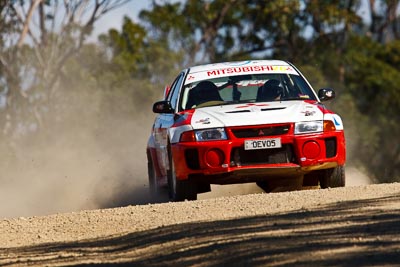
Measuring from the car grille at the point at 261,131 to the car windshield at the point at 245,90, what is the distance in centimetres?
91

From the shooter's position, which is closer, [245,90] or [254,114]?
[254,114]

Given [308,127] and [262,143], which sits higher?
[308,127]

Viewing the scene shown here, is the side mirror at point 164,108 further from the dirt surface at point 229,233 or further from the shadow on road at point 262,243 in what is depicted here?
the shadow on road at point 262,243

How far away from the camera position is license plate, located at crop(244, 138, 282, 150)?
1255 centimetres

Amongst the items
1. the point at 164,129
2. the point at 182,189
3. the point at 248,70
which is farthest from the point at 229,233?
the point at 248,70

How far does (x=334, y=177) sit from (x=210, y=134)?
141cm

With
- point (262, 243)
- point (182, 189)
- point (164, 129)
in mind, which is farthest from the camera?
point (164, 129)

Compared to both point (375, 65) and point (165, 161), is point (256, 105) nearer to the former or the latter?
point (165, 161)

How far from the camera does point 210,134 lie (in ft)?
41.2

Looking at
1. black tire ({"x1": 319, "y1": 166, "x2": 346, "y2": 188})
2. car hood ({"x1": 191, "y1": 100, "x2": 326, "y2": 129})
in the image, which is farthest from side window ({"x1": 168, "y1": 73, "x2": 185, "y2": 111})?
black tire ({"x1": 319, "y1": 166, "x2": 346, "y2": 188})

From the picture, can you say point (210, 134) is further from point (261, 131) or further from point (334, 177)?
point (334, 177)

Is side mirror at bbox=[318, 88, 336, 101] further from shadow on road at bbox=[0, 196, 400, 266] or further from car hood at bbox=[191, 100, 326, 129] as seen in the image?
shadow on road at bbox=[0, 196, 400, 266]

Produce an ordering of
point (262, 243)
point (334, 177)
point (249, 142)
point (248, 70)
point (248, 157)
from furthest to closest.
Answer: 1. point (248, 70)
2. point (334, 177)
3. point (248, 157)
4. point (249, 142)
5. point (262, 243)

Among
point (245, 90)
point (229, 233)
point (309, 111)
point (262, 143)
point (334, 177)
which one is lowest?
point (334, 177)
